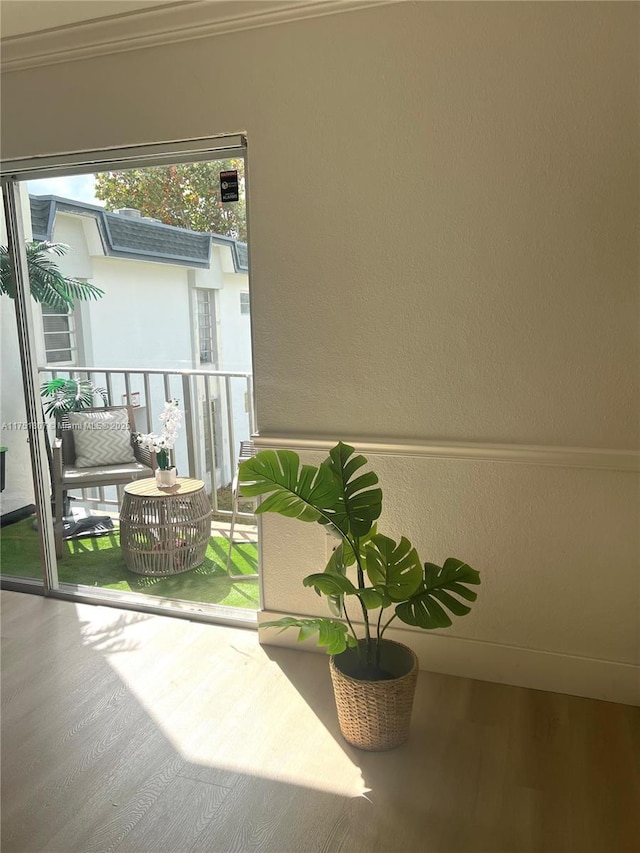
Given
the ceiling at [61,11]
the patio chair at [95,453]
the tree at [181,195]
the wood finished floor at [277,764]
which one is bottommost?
the wood finished floor at [277,764]

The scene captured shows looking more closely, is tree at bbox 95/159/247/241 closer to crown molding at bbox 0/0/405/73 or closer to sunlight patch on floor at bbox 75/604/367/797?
crown molding at bbox 0/0/405/73

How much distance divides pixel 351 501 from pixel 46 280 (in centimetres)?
203

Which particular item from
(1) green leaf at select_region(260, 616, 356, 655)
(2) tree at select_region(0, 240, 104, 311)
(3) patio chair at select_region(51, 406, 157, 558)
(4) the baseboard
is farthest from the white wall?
(3) patio chair at select_region(51, 406, 157, 558)

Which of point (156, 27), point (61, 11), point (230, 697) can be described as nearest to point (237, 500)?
point (230, 697)

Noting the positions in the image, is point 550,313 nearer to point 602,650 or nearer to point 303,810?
point 602,650

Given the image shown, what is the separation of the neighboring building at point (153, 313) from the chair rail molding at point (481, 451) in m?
0.46

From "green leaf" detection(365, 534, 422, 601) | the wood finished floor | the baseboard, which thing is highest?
"green leaf" detection(365, 534, 422, 601)

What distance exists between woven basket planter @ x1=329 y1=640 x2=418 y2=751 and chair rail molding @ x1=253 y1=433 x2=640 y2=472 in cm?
74

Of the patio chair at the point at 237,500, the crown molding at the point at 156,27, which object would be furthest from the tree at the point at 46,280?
the patio chair at the point at 237,500

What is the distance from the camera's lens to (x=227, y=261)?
2.75m

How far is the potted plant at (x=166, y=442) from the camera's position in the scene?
3.12 metres

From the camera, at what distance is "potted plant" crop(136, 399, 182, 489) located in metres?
3.12

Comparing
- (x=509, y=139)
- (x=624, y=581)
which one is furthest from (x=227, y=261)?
(x=624, y=581)

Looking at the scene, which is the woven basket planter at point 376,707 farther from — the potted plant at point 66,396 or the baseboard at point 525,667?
the potted plant at point 66,396
